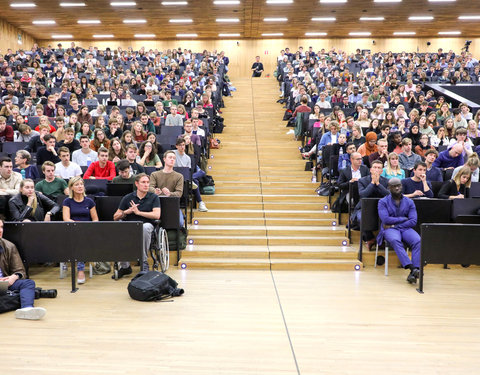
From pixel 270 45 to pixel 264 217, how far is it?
18654mm

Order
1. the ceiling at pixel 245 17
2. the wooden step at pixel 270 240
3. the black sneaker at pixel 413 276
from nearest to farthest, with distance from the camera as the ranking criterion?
the black sneaker at pixel 413 276 → the wooden step at pixel 270 240 → the ceiling at pixel 245 17

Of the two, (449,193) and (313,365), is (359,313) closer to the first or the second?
(313,365)

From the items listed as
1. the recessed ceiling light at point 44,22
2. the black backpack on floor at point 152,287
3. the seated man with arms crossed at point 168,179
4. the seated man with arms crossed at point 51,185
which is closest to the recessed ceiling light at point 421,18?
the recessed ceiling light at point 44,22

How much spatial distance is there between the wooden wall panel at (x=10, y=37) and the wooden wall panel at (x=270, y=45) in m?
1.67

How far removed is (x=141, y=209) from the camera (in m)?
4.95

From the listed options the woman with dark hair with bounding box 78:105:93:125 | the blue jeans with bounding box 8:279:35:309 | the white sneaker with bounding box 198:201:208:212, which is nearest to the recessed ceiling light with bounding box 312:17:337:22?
the woman with dark hair with bounding box 78:105:93:125

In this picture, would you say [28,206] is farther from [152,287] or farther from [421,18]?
[421,18]

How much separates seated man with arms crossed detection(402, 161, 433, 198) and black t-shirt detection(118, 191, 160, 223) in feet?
8.99

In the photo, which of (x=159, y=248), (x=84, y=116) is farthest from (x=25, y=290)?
(x=84, y=116)

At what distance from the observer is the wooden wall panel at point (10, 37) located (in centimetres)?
1895

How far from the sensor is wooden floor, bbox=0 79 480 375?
9.93 feet

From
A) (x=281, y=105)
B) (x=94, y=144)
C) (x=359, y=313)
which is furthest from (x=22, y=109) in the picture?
(x=359, y=313)

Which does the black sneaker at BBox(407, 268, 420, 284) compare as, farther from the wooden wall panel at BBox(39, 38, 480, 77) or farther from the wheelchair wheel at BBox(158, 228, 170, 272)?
the wooden wall panel at BBox(39, 38, 480, 77)

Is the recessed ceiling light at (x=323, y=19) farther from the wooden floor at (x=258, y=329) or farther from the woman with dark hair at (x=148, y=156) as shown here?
the wooden floor at (x=258, y=329)
